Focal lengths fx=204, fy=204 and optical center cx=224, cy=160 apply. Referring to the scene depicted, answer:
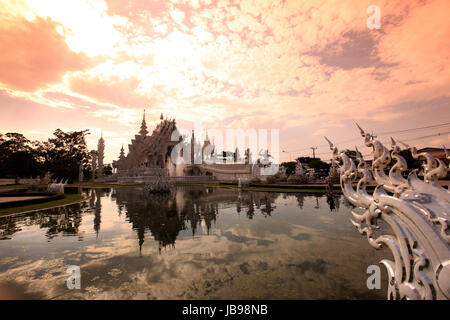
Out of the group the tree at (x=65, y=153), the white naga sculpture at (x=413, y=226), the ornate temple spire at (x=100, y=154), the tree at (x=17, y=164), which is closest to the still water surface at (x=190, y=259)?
the white naga sculpture at (x=413, y=226)

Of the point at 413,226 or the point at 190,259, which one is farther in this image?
the point at 190,259

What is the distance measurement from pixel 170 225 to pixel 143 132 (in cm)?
6448

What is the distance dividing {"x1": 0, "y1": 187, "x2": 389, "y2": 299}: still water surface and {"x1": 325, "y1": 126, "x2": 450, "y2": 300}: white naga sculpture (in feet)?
4.72

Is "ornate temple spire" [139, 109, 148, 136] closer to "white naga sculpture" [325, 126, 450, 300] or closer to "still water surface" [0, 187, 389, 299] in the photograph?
"still water surface" [0, 187, 389, 299]

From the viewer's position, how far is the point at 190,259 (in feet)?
19.4

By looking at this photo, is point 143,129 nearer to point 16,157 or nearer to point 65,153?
point 65,153

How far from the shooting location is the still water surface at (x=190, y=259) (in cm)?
433

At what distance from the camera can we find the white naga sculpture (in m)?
2.68

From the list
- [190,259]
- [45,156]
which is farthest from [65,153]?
[190,259]

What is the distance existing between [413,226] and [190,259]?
203 inches
